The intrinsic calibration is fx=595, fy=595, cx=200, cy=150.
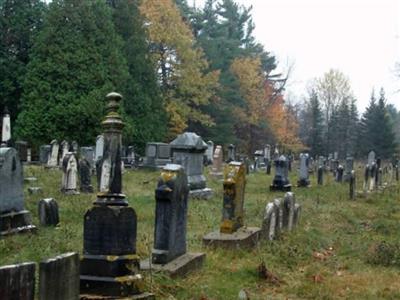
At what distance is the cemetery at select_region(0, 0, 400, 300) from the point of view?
22.5ft

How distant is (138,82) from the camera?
41000 millimetres

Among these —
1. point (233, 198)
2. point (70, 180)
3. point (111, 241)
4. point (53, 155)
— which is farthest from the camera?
point (53, 155)

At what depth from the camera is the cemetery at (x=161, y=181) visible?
6844mm

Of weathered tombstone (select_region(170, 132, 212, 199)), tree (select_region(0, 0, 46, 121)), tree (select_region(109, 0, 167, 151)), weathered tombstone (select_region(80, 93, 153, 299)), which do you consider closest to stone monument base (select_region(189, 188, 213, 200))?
weathered tombstone (select_region(170, 132, 212, 199))

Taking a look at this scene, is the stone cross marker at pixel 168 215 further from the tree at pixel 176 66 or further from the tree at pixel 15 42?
the tree at pixel 176 66

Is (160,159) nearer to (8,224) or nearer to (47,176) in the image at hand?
(47,176)

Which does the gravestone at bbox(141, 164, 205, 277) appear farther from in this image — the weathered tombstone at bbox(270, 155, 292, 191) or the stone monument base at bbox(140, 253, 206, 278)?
the weathered tombstone at bbox(270, 155, 292, 191)

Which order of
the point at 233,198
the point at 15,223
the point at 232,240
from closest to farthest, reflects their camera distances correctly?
the point at 232,240
the point at 233,198
the point at 15,223

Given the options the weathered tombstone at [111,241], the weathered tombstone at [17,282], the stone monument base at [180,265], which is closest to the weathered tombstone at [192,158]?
the stone monument base at [180,265]

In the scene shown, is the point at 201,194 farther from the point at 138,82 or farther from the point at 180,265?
the point at 138,82

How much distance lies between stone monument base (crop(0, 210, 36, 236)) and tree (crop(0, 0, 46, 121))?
28288 millimetres

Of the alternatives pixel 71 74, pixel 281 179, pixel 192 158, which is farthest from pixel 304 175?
pixel 71 74

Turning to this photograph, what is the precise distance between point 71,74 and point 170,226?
29398 millimetres

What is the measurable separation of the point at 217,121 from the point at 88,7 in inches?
666
